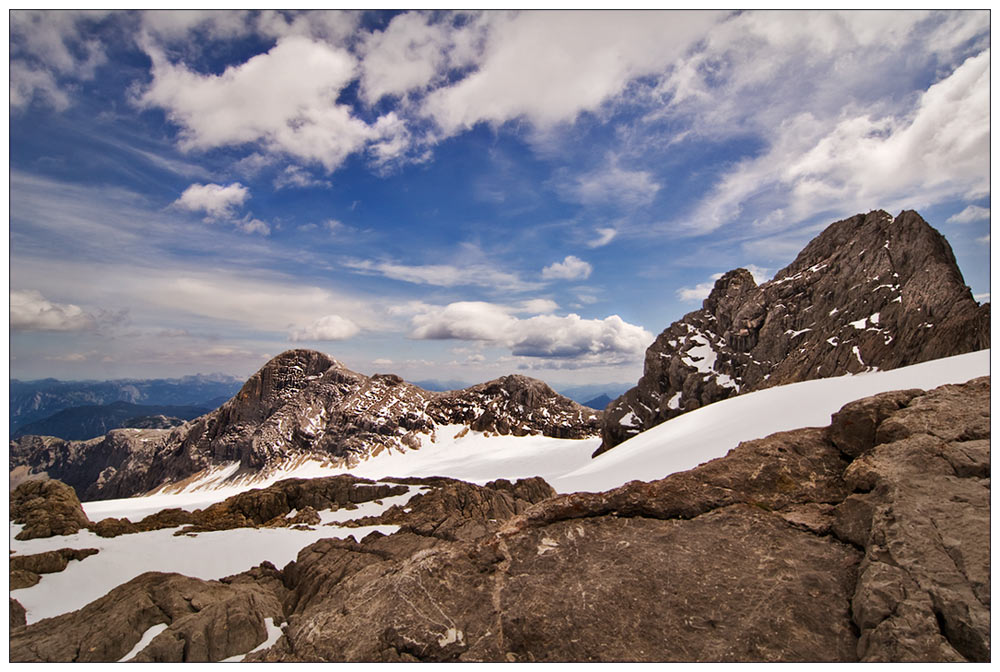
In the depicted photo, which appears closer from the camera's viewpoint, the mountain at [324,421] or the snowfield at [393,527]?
the snowfield at [393,527]

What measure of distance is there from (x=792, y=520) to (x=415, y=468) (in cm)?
11397

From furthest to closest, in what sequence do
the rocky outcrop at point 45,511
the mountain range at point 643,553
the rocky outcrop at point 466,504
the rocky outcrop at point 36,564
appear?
the rocky outcrop at point 466,504
the rocky outcrop at point 45,511
the rocky outcrop at point 36,564
the mountain range at point 643,553

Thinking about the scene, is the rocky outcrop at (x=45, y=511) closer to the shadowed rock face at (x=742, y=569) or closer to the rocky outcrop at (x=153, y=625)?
the rocky outcrop at (x=153, y=625)

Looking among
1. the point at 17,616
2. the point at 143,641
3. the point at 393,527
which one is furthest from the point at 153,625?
the point at 393,527

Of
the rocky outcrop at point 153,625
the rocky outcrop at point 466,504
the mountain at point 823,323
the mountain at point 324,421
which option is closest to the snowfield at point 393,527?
the rocky outcrop at point 466,504

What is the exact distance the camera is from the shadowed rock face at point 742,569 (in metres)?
5.50

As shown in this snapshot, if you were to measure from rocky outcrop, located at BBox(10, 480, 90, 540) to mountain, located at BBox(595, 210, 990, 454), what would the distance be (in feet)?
216

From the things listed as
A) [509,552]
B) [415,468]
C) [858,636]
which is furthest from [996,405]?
[415,468]

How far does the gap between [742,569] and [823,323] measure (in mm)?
66067

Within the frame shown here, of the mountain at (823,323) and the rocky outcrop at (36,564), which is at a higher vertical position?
the mountain at (823,323)

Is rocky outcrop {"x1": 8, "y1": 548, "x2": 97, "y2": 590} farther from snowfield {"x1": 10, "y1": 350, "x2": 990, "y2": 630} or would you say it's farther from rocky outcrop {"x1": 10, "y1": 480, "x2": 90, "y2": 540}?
rocky outcrop {"x1": 10, "y1": 480, "x2": 90, "y2": 540}

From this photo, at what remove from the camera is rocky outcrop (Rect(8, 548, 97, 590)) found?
18.9 meters

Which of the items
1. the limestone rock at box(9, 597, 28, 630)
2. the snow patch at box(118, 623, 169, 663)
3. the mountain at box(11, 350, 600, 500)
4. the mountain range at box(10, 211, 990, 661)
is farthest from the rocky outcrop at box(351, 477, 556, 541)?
the mountain at box(11, 350, 600, 500)

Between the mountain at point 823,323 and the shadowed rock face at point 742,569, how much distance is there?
140 feet
